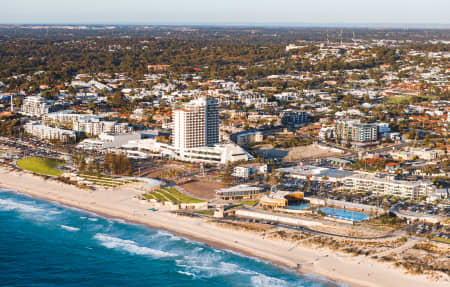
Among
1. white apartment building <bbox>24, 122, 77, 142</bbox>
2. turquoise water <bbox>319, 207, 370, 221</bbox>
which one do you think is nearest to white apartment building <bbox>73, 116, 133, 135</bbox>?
white apartment building <bbox>24, 122, 77, 142</bbox>

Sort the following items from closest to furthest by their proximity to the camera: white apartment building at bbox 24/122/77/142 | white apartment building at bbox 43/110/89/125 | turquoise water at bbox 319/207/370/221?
turquoise water at bbox 319/207/370/221
white apartment building at bbox 24/122/77/142
white apartment building at bbox 43/110/89/125

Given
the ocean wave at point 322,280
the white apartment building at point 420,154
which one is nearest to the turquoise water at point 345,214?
the ocean wave at point 322,280

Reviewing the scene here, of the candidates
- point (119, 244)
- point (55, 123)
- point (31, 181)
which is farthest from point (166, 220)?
point (55, 123)

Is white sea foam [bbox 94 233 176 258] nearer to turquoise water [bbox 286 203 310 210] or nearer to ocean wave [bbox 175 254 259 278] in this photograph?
ocean wave [bbox 175 254 259 278]

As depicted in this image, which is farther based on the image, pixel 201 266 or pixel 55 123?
pixel 55 123

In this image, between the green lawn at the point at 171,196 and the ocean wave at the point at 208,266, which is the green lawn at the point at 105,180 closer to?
the green lawn at the point at 171,196

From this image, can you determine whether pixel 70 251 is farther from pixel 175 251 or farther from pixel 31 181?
pixel 31 181
